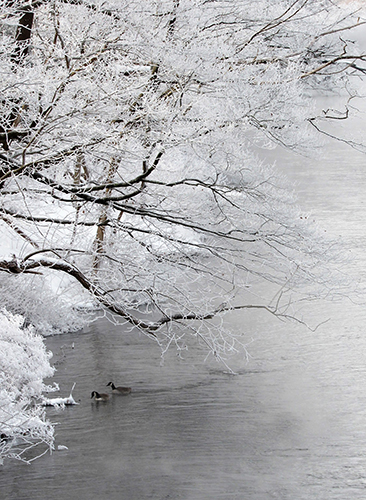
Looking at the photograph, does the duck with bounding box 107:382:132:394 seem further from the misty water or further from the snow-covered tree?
the snow-covered tree

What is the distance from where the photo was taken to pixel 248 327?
33.3 feet

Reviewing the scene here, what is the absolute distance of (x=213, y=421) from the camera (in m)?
7.27

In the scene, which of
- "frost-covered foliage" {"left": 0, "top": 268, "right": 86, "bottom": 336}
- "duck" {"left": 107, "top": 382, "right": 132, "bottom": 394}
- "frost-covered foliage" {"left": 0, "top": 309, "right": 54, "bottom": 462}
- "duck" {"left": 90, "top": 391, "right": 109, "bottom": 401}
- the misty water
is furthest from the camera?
"frost-covered foliage" {"left": 0, "top": 268, "right": 86, "bottom": 336}

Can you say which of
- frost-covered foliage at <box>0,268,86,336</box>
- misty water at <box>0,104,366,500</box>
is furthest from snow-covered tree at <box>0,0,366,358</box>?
frost-covered foliage at <box>0,268,86,336</box>

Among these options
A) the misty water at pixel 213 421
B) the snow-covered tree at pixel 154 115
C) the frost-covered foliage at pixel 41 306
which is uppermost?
the snow-covered tree at pixel 154 115

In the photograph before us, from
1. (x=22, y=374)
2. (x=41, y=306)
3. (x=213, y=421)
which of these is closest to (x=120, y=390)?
(x=22, y=374)

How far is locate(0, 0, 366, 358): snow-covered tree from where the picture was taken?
4918mm

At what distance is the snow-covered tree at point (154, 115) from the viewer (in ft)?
16.1

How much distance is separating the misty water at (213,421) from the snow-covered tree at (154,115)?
1277mm

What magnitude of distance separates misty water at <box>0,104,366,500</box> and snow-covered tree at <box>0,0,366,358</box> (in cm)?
128

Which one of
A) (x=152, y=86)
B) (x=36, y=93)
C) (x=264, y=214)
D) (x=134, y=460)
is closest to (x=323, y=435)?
(x=134, y=460)

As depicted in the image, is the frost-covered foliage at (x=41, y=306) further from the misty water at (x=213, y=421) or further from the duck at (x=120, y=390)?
the duck at (x=120, y=390)

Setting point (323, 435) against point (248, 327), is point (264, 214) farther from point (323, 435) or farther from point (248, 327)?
point (248, 327)

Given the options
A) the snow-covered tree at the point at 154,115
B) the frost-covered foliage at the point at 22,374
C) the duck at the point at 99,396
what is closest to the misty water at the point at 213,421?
the duck at the point at 99,396
